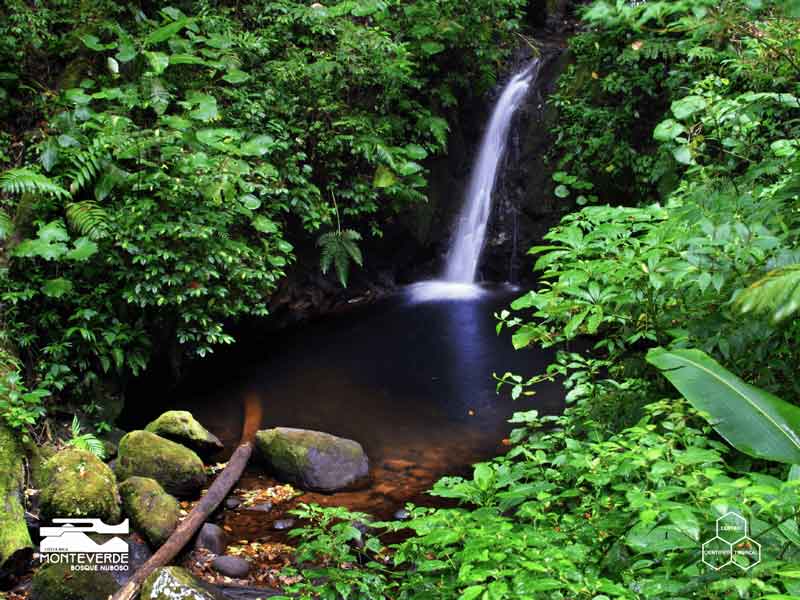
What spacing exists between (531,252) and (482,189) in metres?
8.28

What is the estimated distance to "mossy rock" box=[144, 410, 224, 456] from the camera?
18.2 feet

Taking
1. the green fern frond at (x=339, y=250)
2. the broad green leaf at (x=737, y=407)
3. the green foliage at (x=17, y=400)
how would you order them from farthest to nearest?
the green fern frond at (x=339, y=250) → the green foliage at (x=17, y=400) → the broad green leaf at (x=737, y=407)

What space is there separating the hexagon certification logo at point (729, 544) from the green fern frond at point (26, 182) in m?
5.51

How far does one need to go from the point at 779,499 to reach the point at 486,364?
6.33 meters

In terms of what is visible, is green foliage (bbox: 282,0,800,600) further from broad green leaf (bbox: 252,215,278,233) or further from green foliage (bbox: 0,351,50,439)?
broad green leaf (bbox: 252,215,278,233)

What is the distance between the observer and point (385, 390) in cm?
721

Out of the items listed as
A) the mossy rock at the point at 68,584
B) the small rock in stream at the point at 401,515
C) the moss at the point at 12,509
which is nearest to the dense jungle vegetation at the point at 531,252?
the small rock in stream at the point at 401,515

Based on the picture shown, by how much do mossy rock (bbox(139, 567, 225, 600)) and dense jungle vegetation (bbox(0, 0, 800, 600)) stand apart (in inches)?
29.2

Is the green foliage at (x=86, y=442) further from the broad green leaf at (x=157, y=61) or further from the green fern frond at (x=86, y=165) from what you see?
the broad green leaf at (x=157, y=61)

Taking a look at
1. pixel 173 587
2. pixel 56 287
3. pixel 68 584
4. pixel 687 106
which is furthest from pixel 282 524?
pixel 687 106

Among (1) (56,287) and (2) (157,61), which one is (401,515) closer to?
(1) (56,287)

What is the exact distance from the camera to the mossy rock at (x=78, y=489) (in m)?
4.20

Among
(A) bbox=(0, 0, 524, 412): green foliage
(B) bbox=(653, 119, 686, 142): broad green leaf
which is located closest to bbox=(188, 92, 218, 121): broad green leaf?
(A) bbox=(0, 0, 524, 412): green foliage

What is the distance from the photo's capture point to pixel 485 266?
36.3 ft
